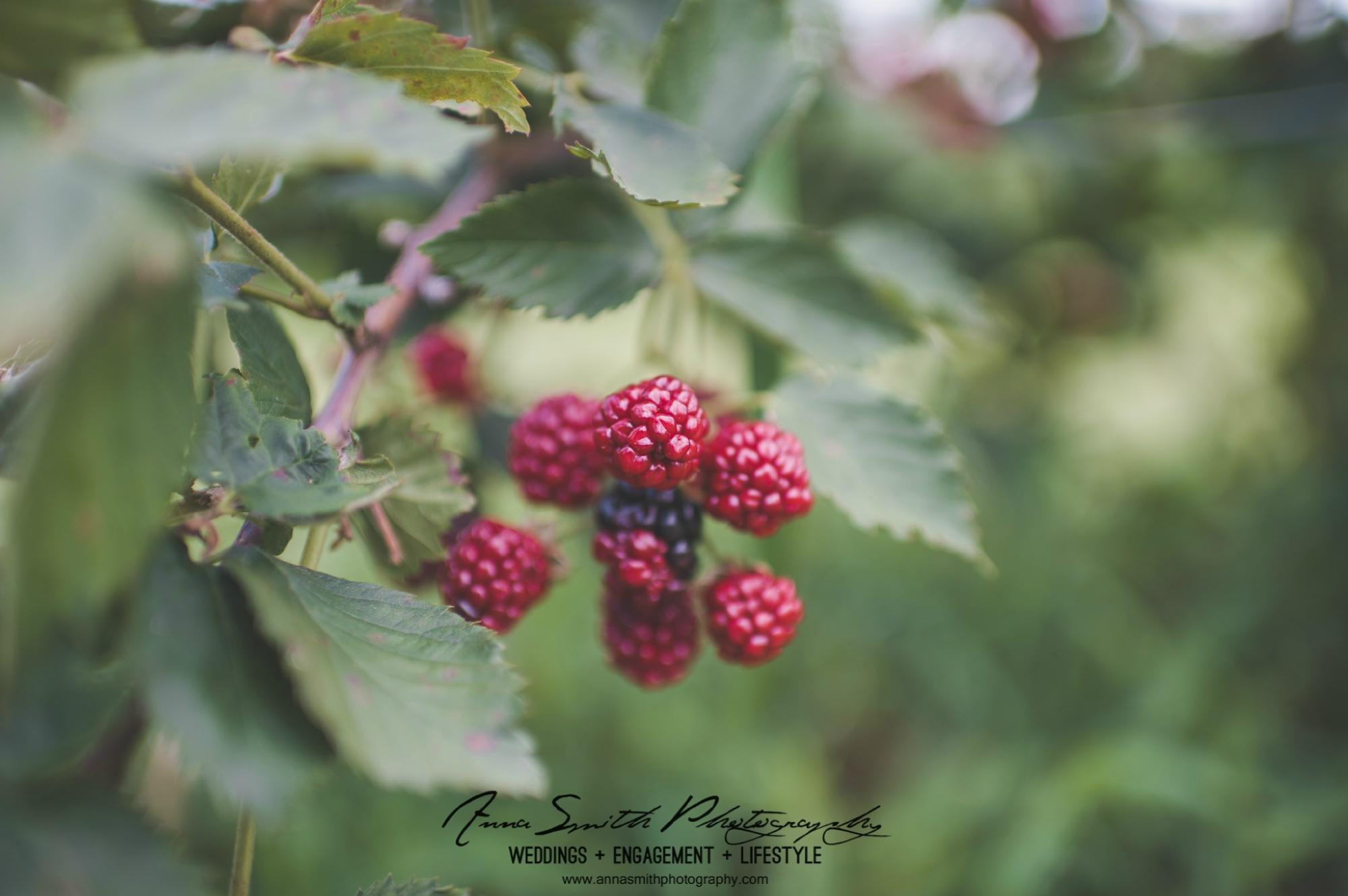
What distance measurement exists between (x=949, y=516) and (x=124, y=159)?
0.57 metres

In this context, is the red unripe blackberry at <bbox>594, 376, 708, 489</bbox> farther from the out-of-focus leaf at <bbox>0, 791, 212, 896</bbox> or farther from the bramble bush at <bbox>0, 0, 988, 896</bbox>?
the out-of-focus leaf at <bbox>0, 791, 212, 896</bbox>

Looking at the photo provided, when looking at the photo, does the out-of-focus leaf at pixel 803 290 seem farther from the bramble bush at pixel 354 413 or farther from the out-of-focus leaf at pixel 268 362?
the out-of-focus leaf at pixel 268 362

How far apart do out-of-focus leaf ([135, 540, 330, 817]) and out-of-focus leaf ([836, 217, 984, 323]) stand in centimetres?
73

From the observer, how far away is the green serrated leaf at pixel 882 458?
2.14 feet

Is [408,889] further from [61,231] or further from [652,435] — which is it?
[61,231]

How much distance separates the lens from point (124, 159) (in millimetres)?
286

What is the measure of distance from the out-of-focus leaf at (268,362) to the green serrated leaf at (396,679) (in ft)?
0.37

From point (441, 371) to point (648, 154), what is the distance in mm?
496

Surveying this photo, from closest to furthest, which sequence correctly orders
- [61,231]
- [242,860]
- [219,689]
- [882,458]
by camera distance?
[61,231]
[219,689]
[242,860]
[882,458]

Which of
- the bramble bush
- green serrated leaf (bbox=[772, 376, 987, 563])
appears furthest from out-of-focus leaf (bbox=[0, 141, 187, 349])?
green serrated leaf (bbox=[772, 376, 987, 563])

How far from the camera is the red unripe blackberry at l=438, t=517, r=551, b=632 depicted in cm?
58

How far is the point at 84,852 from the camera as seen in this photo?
351mm

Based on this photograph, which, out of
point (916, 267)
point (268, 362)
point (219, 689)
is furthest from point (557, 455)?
point (916, 267)

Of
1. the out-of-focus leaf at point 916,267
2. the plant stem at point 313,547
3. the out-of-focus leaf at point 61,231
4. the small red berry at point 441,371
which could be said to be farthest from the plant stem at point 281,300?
the out-of-focus leaf at point 916,267
